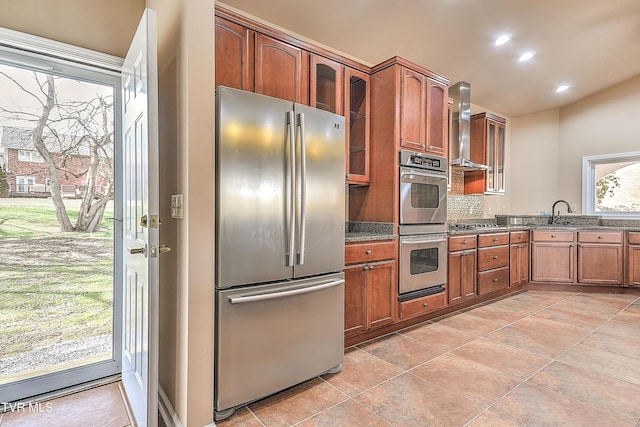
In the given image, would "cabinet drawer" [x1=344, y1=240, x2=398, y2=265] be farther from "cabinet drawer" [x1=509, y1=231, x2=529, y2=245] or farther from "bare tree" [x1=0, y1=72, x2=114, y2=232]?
"cabinet drawer" [x1=509, y1=231, x2=529, y2=245]

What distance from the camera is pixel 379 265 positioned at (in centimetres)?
280

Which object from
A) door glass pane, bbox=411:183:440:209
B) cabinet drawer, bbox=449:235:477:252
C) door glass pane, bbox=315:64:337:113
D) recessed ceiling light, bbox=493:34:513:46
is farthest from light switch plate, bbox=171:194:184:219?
recessed ceiling light, bbox=493:34:513:46

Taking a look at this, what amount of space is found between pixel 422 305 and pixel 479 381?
1.00 m

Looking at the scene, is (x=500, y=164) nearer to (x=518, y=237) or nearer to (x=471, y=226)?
(x=518, y=237)

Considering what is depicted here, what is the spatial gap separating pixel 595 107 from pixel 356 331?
5346 millimetres

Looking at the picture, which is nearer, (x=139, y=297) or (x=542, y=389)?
(x=139, y=297)

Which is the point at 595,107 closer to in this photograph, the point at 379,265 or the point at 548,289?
the point at 548,289

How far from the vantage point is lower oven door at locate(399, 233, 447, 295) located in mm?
3016

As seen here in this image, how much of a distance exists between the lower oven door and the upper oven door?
7.0 inches

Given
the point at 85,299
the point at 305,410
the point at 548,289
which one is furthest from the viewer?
the point at 548,289

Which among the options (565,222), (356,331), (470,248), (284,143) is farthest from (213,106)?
(565,222)

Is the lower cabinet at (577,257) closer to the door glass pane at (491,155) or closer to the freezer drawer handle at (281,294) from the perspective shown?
the door glass pane at (491,155)

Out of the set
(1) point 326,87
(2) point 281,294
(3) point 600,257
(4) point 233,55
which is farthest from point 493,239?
(4) point 233,55

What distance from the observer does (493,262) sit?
4.14m
